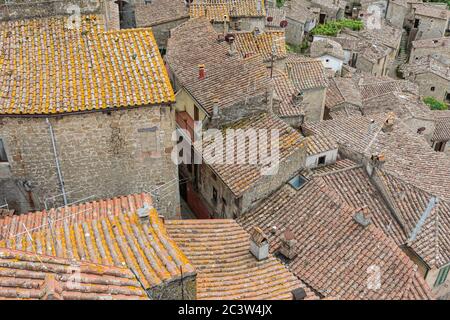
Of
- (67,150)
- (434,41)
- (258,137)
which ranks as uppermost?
(67,150)

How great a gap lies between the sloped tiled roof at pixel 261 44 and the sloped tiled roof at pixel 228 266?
16.2m

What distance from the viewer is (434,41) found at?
60.4 meters

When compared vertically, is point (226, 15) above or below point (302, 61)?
above

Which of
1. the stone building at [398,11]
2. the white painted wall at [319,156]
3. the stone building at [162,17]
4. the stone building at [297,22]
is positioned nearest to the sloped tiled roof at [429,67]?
the stone building at [297,22]

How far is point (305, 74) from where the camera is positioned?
34219 millimetres

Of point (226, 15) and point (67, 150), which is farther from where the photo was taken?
point (226, 15)

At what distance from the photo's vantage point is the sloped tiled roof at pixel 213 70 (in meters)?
20.8

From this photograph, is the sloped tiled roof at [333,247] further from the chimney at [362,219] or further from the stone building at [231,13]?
the stone building at [231,13]

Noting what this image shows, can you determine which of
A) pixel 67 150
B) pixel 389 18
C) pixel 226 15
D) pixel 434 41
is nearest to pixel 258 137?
pixel 67 150

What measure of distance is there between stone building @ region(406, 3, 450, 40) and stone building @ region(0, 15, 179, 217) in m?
61.8

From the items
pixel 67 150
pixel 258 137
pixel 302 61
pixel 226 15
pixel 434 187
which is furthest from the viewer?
pixel 302 61

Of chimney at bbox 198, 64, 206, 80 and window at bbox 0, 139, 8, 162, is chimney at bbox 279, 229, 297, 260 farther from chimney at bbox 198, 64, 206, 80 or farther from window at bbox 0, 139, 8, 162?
window at bbox 0, 139, 8, 162
